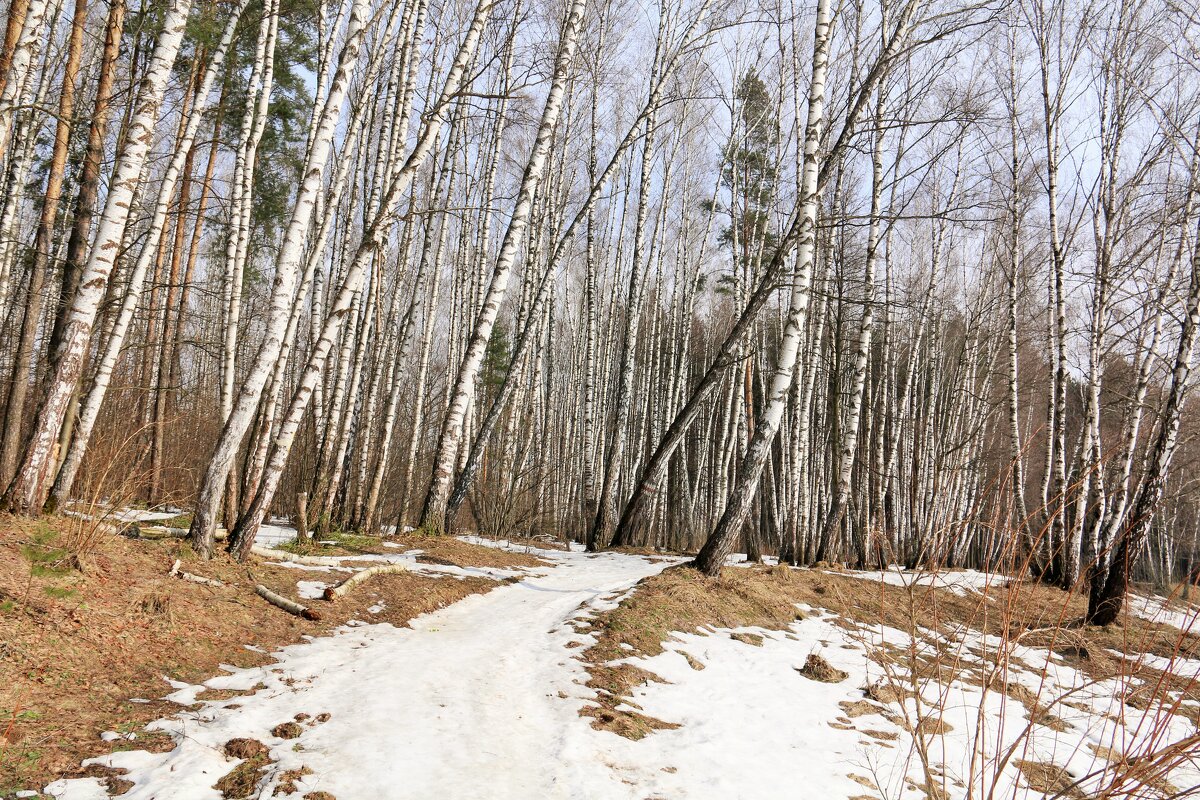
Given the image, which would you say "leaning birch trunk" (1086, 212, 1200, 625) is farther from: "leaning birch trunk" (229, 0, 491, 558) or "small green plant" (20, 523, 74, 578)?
"small green plant" (20, 523, 74, 578)

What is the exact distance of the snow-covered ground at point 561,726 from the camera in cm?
269

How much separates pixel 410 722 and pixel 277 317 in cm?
372

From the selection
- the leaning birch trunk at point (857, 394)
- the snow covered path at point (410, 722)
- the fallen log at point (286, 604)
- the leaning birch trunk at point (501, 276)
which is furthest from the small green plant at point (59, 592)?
the leaning birch trunk at point (857, 394)

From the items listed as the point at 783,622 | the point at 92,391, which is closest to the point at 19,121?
the point at 92,391

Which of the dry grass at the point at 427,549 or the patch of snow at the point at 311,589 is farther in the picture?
the dry grass at the point at 427,549

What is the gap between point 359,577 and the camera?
236 inches

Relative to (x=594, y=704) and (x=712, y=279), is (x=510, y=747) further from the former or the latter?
(x=712, y=279)

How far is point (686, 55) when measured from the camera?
1135 centimetres

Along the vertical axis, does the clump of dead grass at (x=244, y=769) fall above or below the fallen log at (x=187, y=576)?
below

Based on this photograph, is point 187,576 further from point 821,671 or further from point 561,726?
point 821,671

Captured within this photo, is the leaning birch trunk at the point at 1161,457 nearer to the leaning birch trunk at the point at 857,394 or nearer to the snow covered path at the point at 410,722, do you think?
the leaning birch trunk at the point at 857,394

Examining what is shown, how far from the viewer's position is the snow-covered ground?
8.81 feet

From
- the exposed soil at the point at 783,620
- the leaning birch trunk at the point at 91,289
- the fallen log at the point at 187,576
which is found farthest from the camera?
the fallen log at the point at 187,576

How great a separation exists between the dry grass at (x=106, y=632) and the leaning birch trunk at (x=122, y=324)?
800 mm
